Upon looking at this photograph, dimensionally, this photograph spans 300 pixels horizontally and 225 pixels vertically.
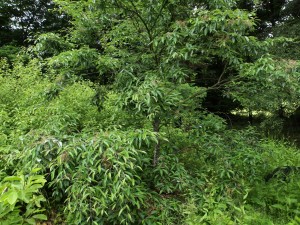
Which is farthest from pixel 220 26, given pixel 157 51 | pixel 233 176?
pixel 233 176

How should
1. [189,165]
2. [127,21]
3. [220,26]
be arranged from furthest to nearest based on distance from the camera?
[189,165]
[127,21]
[220,26]

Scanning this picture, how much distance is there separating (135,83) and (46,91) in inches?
38.2

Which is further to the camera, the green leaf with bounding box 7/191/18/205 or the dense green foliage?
the dense green foliage

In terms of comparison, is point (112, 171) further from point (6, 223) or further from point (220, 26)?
point (220, 26)

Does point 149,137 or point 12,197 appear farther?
point 149,137

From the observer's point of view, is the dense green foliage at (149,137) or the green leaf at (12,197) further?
the dense green foliage at (149,137)

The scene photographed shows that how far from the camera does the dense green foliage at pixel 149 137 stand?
1.93 m

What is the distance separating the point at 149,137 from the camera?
2.07 meters

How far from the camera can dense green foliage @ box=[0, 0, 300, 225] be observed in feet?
6.33

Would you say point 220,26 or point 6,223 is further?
point 220,26

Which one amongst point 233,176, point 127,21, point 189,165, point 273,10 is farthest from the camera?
point 273,10

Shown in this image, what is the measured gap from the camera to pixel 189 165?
3.18 meters

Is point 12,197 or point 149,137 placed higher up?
point 149,137

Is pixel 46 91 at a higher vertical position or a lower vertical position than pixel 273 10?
lower
